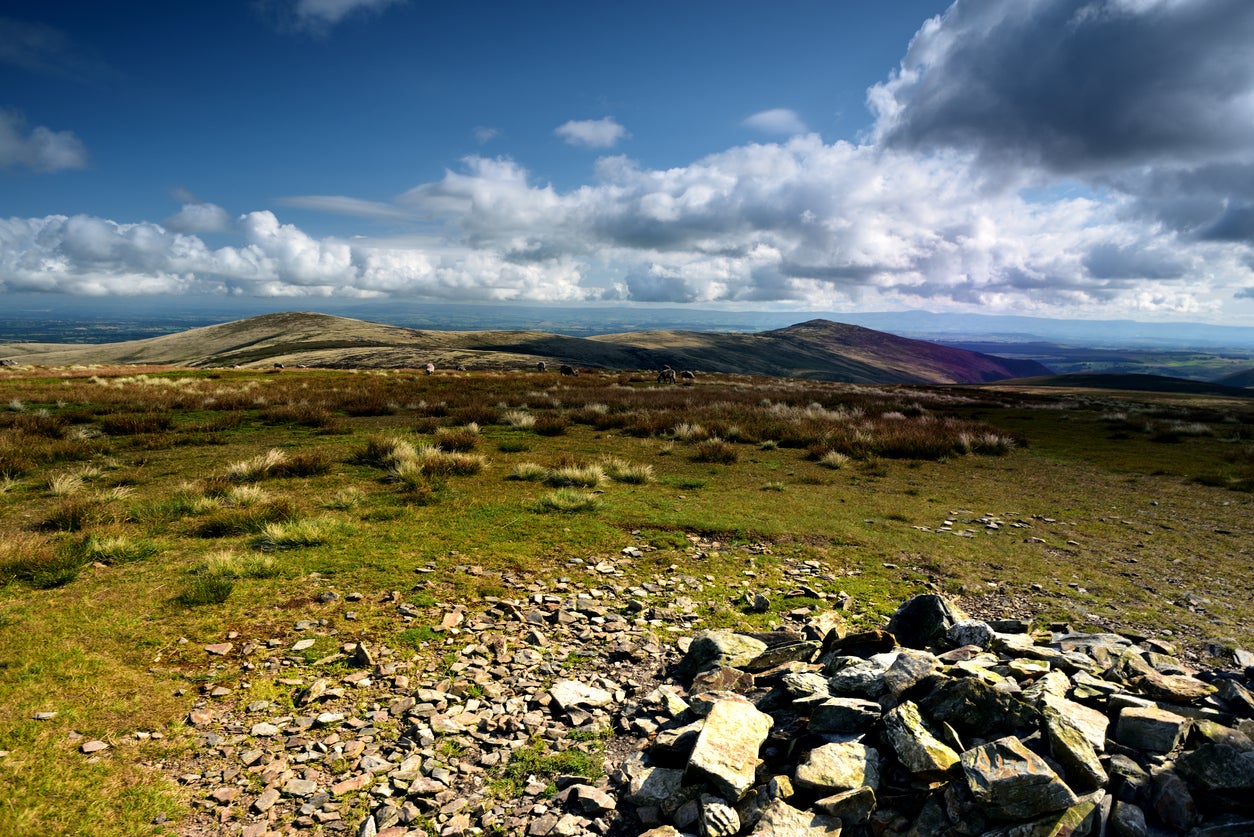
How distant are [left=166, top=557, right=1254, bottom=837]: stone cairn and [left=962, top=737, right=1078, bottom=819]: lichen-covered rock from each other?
0.4 inches

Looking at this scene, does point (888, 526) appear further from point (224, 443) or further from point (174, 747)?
point (224, 443)

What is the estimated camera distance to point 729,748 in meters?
4.36

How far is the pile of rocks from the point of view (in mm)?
3639

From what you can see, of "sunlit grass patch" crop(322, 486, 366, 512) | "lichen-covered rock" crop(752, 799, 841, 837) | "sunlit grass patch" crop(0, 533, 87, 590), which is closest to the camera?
"lichen-covered rock" crop(752, 799, 841, 837)

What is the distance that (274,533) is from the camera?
870cm

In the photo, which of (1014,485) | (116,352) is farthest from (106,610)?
(116,352)

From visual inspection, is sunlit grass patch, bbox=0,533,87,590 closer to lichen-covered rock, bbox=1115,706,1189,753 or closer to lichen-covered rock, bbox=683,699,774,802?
lichen-covered rock, bbox=683,699,774,802

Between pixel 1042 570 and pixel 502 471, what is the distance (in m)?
11.9

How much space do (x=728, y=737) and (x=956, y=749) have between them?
68.3 inches

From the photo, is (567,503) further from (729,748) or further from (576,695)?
(729,748)

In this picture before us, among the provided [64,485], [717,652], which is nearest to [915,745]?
[717,652]

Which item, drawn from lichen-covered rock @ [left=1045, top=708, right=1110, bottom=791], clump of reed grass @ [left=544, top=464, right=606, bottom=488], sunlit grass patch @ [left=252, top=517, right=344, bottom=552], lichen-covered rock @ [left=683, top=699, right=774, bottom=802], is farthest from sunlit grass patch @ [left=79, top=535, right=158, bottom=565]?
lichen-covered rock @ [left=1045, top=708, right=1110, bottom=791]

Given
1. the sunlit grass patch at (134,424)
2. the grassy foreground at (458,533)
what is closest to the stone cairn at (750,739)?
the grassy foreground at (458,533)

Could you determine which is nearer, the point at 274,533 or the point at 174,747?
the point at 174,747
